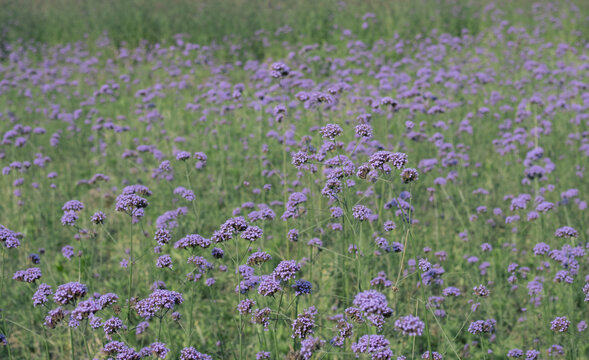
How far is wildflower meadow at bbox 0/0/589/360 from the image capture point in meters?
2.65

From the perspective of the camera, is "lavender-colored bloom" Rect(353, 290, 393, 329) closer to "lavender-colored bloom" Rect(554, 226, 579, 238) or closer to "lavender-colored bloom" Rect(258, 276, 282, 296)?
"lavender-colored bloom" Rect(258, 276, 282, 296)

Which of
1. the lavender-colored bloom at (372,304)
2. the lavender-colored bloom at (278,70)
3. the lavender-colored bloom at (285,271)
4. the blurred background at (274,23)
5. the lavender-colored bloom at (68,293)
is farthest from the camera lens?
the blurred background at (274,23)

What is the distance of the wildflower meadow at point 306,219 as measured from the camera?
265 centimetres

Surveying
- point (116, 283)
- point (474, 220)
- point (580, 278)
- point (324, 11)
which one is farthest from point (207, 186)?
point (324, 11)

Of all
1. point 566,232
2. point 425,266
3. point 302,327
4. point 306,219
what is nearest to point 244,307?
point 302,327

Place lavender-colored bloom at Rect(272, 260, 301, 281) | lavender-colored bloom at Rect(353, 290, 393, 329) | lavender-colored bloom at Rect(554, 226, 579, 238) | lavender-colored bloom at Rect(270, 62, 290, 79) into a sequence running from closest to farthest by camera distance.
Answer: lavender-colored bloom at Rect(353, 290, 393, 329), lavender-colored bloom at Rect(272, 260, 301, 281), lavender-colored bloom at Rect(554, 226, 579, 238), lavender-colored bloom at Rect(270, 62, 290, 79)

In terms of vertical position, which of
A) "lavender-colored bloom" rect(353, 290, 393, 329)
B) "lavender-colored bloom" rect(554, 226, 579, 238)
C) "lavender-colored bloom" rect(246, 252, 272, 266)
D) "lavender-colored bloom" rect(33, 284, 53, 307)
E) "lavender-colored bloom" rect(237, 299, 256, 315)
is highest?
"lavender-colored bloom" rect(353, 290, 393, 329)

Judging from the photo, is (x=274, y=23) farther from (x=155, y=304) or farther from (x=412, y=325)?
(x=412, y=325)

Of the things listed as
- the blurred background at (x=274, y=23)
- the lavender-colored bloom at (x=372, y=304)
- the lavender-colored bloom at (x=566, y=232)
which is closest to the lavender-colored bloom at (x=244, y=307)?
the lavender-colored bloom at (x=372, y=304)

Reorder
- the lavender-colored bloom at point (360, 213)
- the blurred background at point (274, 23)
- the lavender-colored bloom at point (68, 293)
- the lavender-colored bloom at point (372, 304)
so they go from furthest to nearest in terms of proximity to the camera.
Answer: the blurred background at point (274, 23)
the lavender-colored bloom at point (360, 213)
the lavender-colored bloom at point (68, 293)
the lavender-colored bloom at point (372, 304)

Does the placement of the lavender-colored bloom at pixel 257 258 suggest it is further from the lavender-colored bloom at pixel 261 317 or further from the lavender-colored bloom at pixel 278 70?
the lavender-colored bloom at pixel 278 70

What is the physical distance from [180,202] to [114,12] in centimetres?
1366

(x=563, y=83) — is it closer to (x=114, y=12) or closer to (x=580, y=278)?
(x=580, y=278)

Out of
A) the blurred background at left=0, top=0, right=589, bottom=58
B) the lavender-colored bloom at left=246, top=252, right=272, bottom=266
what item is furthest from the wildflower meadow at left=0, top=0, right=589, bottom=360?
the blurred background at left=0, top=0, right=589, bottom=58
